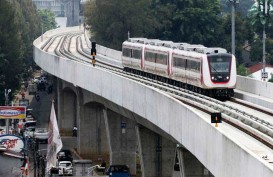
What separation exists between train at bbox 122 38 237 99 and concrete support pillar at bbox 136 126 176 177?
425 cm

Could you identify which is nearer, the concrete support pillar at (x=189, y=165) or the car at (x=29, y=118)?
the concrete support pillar at (x=189, y=165)

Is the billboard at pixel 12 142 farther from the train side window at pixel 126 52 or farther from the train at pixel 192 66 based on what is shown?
the train side window at pixel 126 52

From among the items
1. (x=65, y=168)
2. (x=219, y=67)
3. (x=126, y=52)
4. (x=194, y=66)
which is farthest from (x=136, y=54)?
(x=219, y=67)

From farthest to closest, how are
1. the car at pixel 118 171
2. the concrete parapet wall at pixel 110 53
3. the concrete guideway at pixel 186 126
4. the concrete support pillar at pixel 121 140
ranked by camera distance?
the concrete parapet wall at pixel 110 53 → the concrete support pillar at pixel 121 140 → the car at pixel 118 171 → the concrete guideway at pixel 186 126

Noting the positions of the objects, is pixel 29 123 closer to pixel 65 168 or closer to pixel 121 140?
pixel 121 140

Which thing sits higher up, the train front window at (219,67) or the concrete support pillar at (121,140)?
the train front window at (219,67)

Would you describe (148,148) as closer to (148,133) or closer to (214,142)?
(148,133)

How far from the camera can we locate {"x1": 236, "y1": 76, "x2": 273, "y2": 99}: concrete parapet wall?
59938 mm

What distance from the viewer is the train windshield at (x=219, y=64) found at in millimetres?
63375

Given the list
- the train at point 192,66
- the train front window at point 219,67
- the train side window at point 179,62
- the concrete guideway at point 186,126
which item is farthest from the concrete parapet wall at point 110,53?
the train front window at point 219,67

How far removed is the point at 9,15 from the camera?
14538 centimetres

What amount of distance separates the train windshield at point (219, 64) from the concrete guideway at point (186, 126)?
584cm

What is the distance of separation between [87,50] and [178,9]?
35.2 metres

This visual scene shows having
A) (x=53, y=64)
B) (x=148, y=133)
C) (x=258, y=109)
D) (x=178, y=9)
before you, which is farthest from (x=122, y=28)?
(x=258, y=109)
